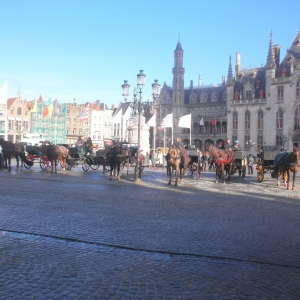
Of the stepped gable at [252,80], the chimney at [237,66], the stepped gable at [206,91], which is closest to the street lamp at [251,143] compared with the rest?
the stepped gable at [252,80]

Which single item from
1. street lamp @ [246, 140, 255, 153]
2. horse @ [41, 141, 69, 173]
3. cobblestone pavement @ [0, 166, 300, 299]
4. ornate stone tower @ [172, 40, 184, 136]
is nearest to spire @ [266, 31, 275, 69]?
street lamp @ [246, 140, 255, 153]

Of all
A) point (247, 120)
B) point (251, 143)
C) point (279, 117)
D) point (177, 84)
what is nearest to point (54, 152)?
point (251, 143)

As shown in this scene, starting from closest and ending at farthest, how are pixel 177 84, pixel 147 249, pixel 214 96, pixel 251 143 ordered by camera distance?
pixel 147 249 < pixel 251 143 < pixel 214 96 < pixel 177 84

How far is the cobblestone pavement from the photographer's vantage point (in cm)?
456

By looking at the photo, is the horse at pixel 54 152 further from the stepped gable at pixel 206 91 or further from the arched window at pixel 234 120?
the stepped gable at pixel 206 91

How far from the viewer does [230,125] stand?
63.9 m

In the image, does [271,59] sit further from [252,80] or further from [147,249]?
[147,249]

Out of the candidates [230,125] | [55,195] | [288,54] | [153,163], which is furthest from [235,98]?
[55,195]

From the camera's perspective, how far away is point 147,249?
6.16m

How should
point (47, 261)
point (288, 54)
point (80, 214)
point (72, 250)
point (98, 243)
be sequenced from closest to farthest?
point (47, 261)
point (72, 250)
point (98, 243)
point (80, 214)
point (288, 54)

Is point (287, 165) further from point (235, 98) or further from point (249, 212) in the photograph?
point (235, 98)

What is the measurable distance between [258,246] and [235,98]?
2343 inches

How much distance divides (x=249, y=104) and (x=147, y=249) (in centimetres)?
5892

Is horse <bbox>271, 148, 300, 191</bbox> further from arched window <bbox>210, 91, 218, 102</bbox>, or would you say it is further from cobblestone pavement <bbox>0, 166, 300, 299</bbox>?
arched window <bbox>210, 91, 218, 102</bbox>
